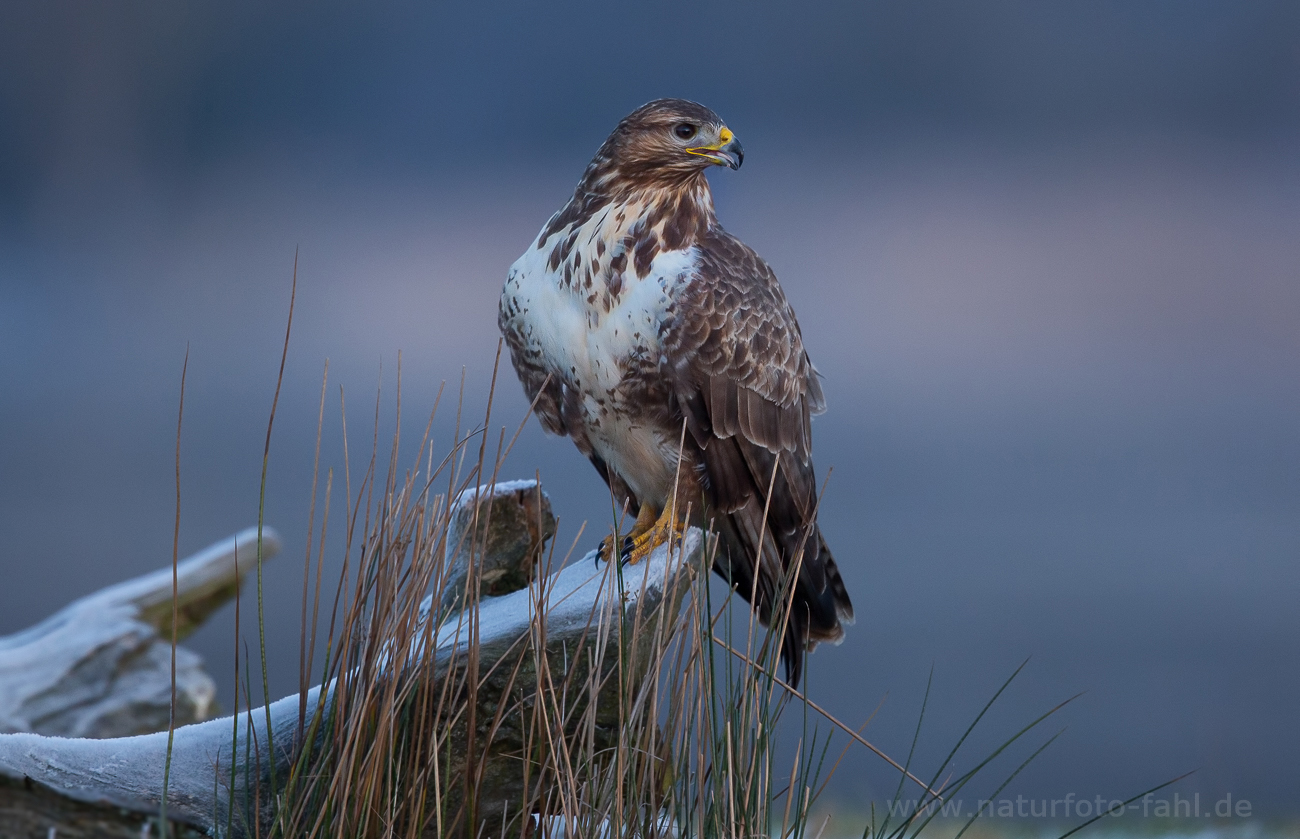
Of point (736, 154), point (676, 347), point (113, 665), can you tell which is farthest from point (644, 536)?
point (113, 665)

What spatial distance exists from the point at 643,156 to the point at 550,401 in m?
0.63

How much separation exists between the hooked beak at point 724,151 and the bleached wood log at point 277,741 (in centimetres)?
85

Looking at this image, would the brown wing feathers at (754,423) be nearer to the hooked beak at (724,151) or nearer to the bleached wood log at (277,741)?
the hooked beak at (724,151)

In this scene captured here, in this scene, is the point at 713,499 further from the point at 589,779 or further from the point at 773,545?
the point at 589,779

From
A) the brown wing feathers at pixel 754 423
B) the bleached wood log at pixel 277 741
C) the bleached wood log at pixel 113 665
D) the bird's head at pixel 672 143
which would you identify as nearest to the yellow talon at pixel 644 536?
the brown wing feathers at pixel 754 423

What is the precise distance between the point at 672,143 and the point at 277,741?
1.46m

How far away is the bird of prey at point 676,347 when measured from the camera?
2.41m

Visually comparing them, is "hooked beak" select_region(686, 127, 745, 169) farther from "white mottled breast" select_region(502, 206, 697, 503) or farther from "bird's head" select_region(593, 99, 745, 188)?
"white mottled breast" select_region(502, 206, 697, 503)

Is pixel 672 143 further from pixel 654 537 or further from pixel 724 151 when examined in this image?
pixel 654 537

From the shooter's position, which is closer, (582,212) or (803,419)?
(582,212)

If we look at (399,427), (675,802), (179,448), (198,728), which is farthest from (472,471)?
(198,728)

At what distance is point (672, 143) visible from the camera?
2.46 metres

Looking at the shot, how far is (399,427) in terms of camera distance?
1.73 metres

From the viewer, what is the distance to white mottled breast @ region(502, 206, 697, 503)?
2402 millimetres
